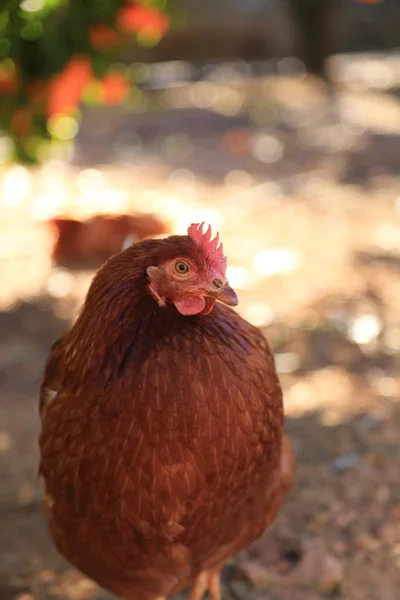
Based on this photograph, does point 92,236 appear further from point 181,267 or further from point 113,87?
point 181,267

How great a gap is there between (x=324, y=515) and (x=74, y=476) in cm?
114

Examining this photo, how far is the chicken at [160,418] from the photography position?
184cm

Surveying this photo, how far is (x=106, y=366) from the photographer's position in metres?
1.90

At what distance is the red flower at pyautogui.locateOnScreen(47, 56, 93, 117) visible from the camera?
3.58m

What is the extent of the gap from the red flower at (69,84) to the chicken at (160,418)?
1.84m

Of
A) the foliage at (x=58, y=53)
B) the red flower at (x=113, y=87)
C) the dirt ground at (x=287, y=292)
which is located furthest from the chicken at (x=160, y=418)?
the red flower at (x=113, y=87)

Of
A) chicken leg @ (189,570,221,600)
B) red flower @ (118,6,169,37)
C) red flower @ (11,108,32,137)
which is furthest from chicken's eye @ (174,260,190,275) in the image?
red flower @ (11,108,32,137)

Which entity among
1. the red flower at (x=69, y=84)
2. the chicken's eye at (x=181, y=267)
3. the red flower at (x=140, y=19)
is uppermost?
the red flower at (x=140, y=19)

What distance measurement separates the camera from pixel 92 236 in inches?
187

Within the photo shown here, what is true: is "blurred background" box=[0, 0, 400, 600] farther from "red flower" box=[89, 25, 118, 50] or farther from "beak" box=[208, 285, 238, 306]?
"beak" box=[208, 285, 238, 306]

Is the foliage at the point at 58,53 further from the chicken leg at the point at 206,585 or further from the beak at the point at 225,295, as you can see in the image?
the chicken leg at the point at 206,585

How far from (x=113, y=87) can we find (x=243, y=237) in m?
1.63

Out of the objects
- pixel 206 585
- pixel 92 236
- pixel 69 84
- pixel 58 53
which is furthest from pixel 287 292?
pixel 206 585

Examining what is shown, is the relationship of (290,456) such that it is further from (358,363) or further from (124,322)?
(358,363)
